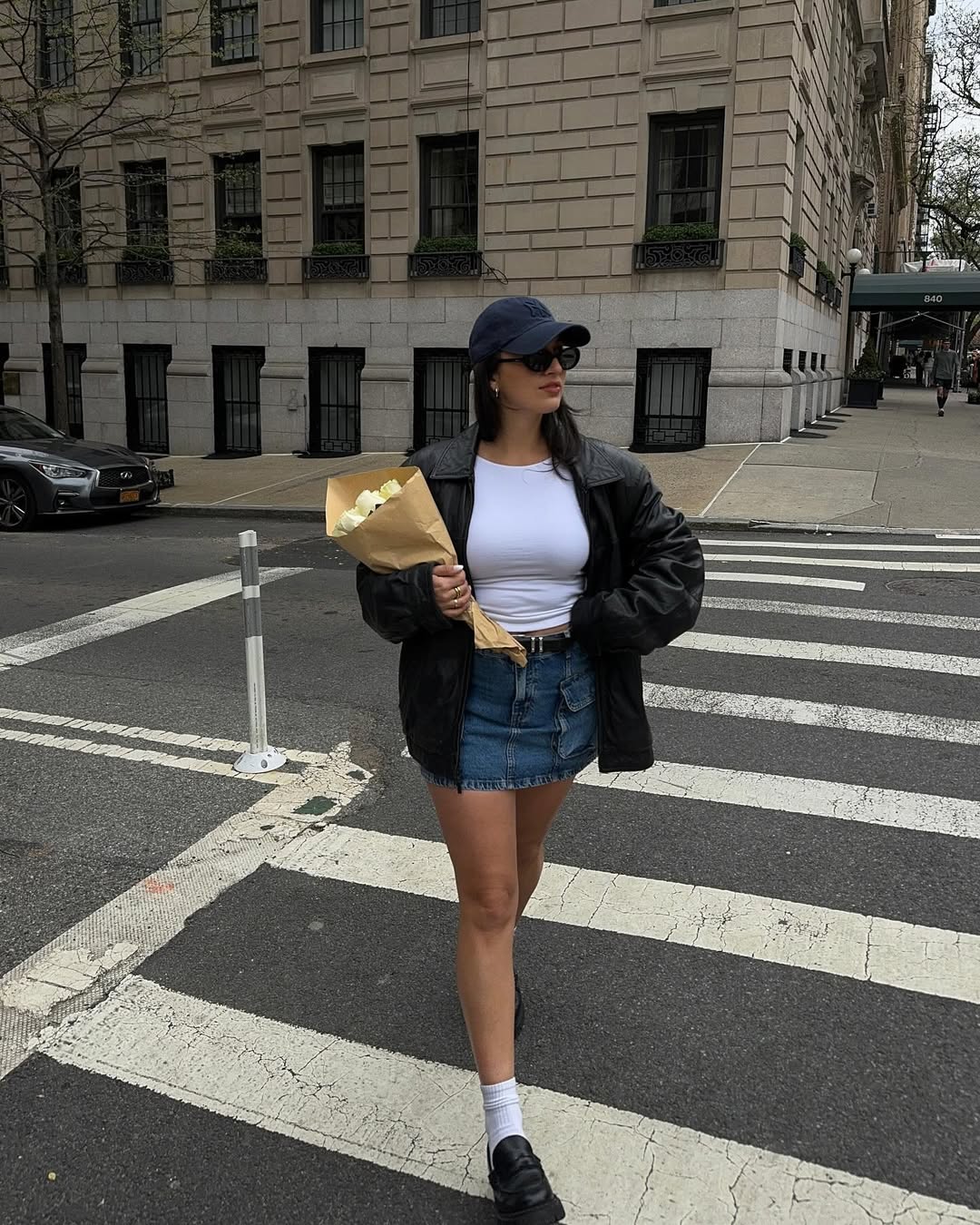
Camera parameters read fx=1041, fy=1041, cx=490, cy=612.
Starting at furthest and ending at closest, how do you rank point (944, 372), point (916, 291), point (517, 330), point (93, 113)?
point (916, 291), point (944, 372), point (93, 113), point (517, 330)

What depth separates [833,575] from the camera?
9.81 metres

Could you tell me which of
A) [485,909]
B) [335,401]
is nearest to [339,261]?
[335,401]

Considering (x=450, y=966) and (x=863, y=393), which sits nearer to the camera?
(x=450, y=966)

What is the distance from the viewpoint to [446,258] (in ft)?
67.2

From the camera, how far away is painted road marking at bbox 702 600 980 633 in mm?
7996

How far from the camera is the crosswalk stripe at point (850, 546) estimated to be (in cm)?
1127

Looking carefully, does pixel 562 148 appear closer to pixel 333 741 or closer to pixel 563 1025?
pixel 333 741

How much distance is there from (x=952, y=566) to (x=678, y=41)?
12549mm

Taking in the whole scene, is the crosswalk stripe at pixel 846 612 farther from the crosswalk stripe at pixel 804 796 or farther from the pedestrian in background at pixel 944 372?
the pedestrian in background at pixel 944 372

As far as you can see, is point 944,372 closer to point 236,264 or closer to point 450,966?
point 236,264

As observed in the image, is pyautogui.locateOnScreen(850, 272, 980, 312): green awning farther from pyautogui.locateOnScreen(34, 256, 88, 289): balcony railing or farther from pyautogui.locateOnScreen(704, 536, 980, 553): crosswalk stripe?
pyautogui.locateOnScreen(704, 536, 980, 553): crosswalk stripe

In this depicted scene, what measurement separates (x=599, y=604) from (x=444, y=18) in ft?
69.4

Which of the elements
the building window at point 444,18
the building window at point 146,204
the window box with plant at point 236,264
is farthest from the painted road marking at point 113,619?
the building window at point 146,204

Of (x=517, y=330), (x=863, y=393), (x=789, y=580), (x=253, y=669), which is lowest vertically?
(x=789, y=580)
